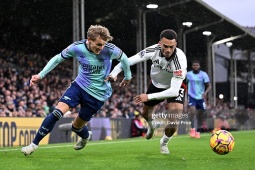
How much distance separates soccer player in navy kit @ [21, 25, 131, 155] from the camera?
9.51m

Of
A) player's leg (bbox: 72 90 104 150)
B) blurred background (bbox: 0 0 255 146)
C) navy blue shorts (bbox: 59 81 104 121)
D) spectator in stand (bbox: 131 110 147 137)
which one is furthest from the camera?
spectator in stand (bbox: 131 110 147 137)

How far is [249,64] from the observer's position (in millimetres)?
47750

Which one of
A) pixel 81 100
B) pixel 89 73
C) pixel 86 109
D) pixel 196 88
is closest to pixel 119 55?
pixel 89 73

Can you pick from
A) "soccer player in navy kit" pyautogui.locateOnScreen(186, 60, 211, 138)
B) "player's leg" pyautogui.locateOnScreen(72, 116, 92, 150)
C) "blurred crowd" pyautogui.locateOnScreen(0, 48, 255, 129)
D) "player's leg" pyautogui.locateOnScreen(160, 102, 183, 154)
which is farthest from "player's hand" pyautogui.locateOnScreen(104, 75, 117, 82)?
"soccer player in navy kit" pyautogui.locateOnScreen(186, 60, 211, 138)

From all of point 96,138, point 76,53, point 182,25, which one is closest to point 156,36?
point 182,25

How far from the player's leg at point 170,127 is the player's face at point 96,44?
2.09 m

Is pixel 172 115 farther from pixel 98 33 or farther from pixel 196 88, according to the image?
pixel 196 88

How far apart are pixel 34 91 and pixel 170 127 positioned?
12.4 meters

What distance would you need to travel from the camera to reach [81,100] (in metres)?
10.1

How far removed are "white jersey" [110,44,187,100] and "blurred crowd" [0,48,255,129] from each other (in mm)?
8101

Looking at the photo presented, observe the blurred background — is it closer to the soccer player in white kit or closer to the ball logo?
the soccer player in white kit

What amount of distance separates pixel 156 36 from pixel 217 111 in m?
5.91

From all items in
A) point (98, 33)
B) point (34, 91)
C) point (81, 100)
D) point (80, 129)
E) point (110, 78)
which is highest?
point (98, 33)

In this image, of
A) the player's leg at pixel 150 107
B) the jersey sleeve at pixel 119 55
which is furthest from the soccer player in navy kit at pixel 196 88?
the jersey sleeve at pixel 119 55
